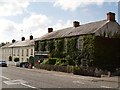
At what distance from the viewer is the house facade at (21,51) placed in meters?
68.0

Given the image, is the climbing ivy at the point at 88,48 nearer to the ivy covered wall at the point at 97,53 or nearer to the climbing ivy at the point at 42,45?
the ivy covered wall at the point at 97,53

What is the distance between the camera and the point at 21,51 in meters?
74.1

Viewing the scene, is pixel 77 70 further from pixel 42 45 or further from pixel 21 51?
pixel 21 51

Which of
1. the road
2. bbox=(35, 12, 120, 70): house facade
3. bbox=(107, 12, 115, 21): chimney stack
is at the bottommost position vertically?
the road

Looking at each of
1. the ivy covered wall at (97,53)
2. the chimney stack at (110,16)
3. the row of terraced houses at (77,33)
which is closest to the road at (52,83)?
the ivy covered wall at (97,53)

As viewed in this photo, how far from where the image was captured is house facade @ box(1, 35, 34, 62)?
68037 millimetres

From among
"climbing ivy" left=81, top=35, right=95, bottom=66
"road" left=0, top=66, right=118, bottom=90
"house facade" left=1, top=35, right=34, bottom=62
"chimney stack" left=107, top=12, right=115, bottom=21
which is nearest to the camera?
"road" left=0, top=66, right=118, bottom=90

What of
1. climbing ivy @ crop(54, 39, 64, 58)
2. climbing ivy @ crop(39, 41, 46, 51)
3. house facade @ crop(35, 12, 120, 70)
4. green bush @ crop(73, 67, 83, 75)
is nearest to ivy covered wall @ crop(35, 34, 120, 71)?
house facade @ crop(35, 12, 120, 70)

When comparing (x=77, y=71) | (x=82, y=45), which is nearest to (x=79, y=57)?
(x=82, y=45)

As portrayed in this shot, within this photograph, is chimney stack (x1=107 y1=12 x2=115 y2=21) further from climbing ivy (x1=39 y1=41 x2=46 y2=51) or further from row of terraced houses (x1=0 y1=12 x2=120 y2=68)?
climbing ivy (x1=39 y1=41 x2=46 y2=51)

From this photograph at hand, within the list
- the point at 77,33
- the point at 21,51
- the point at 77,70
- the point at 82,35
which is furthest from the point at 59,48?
the point at 21,51

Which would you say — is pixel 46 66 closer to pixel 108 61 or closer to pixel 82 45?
pixel 82 45

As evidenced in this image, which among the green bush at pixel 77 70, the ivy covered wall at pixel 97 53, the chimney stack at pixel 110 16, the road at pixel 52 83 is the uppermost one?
the chimney stack at pixel 110 16

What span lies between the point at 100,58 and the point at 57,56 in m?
13.2
